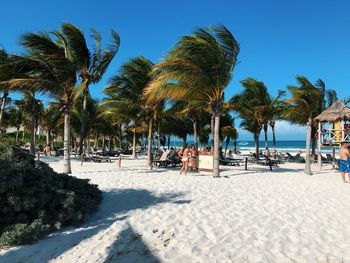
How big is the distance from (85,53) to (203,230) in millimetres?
9096

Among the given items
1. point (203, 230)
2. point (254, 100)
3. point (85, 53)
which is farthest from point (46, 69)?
point (254, 100)

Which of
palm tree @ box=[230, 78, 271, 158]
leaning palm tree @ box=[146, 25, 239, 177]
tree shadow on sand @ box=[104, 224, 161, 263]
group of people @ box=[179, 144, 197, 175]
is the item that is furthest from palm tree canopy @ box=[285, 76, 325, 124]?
tree shadow on sand @ box=[104, 224, 161, 263]

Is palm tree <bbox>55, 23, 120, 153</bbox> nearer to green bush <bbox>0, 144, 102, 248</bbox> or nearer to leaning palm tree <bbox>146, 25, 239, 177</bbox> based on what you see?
leaning palm tree <bbox>146, 25, 239, 177</bbox>

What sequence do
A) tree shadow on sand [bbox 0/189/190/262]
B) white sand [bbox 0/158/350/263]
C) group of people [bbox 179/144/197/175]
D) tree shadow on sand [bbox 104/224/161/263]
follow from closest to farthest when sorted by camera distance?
tree shadow on sand [bbox 104/224/161/263], white sand [bbox 0/158/350/263], tree shadow on sand [bbox 0/189/190/262], group of people [bbox 179/144/197/175]

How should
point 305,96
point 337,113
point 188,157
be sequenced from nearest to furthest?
point 188,157 < point 305,96 < point 337,113

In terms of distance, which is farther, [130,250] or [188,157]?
[188,157]

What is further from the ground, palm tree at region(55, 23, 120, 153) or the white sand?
palm tree at region(55, 23, 120, 153)

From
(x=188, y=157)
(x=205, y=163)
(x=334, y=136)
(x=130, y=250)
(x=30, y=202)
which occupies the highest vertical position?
(x=334, y=136)

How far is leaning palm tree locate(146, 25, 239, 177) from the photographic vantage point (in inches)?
462

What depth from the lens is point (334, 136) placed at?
17.4m

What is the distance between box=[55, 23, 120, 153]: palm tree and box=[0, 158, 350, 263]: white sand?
577cm

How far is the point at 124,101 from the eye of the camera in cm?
1856

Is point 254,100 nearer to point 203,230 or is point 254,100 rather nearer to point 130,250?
point 203,230

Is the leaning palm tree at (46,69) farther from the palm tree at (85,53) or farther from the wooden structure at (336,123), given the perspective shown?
the wooden structure at (336,123)
